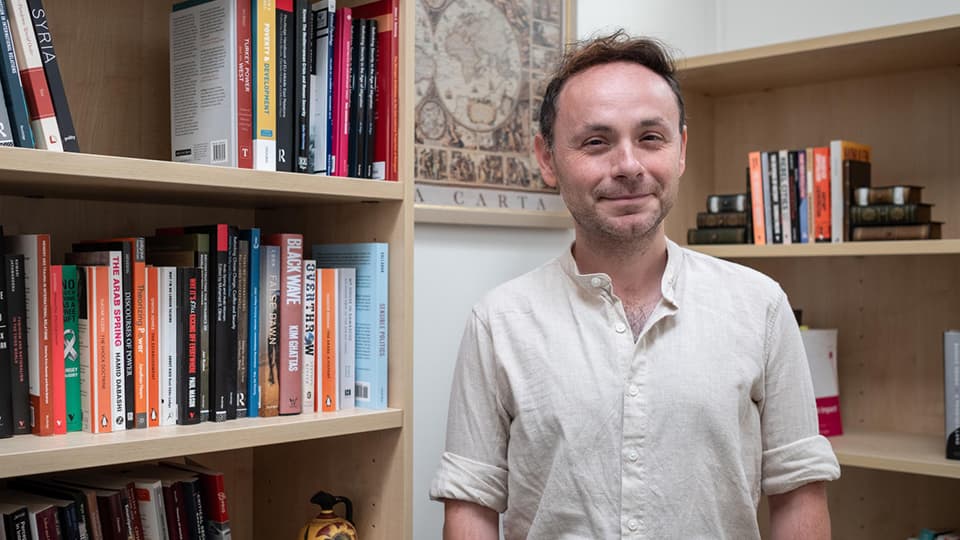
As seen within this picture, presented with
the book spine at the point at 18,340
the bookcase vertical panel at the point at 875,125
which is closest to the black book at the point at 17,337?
the book spine at the point at 18,340

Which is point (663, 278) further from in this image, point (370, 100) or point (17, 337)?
point (17, 337)

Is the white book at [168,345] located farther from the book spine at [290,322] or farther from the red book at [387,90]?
the red book at [387,90]

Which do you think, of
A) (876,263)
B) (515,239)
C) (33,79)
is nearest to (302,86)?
(33,79)

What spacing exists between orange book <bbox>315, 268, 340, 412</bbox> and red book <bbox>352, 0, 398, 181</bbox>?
0.65 ft

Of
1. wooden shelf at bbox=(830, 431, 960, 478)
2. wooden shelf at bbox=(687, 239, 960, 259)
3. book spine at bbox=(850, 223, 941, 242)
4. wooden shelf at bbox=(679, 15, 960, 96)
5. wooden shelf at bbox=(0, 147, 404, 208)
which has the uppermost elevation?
wooden shelf at bbox=(679, 15, 960, 96)

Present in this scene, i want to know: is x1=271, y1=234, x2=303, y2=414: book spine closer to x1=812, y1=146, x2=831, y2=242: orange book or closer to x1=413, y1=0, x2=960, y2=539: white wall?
x1=413, y1=0, x2=960, y2=539: white wall

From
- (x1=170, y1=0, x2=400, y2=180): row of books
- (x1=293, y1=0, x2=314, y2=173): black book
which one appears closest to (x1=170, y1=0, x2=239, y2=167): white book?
(x1=170, y1=0, x2=400, y2=180): row of books

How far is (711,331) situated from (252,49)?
83 centimetres

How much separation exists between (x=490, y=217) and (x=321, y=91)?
74 cm

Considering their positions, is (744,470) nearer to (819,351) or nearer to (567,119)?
(567,119)

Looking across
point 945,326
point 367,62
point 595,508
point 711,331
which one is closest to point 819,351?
point 945,326

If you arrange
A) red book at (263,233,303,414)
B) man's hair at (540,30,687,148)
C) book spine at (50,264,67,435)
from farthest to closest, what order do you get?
1. man's hair at (540,30,687,148)
2. red book at (263,233,303,414)
3. book spine at (50,264,67,435)

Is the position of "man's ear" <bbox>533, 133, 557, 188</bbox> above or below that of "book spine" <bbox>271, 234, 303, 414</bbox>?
above

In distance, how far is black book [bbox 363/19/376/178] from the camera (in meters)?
A: 1.60
